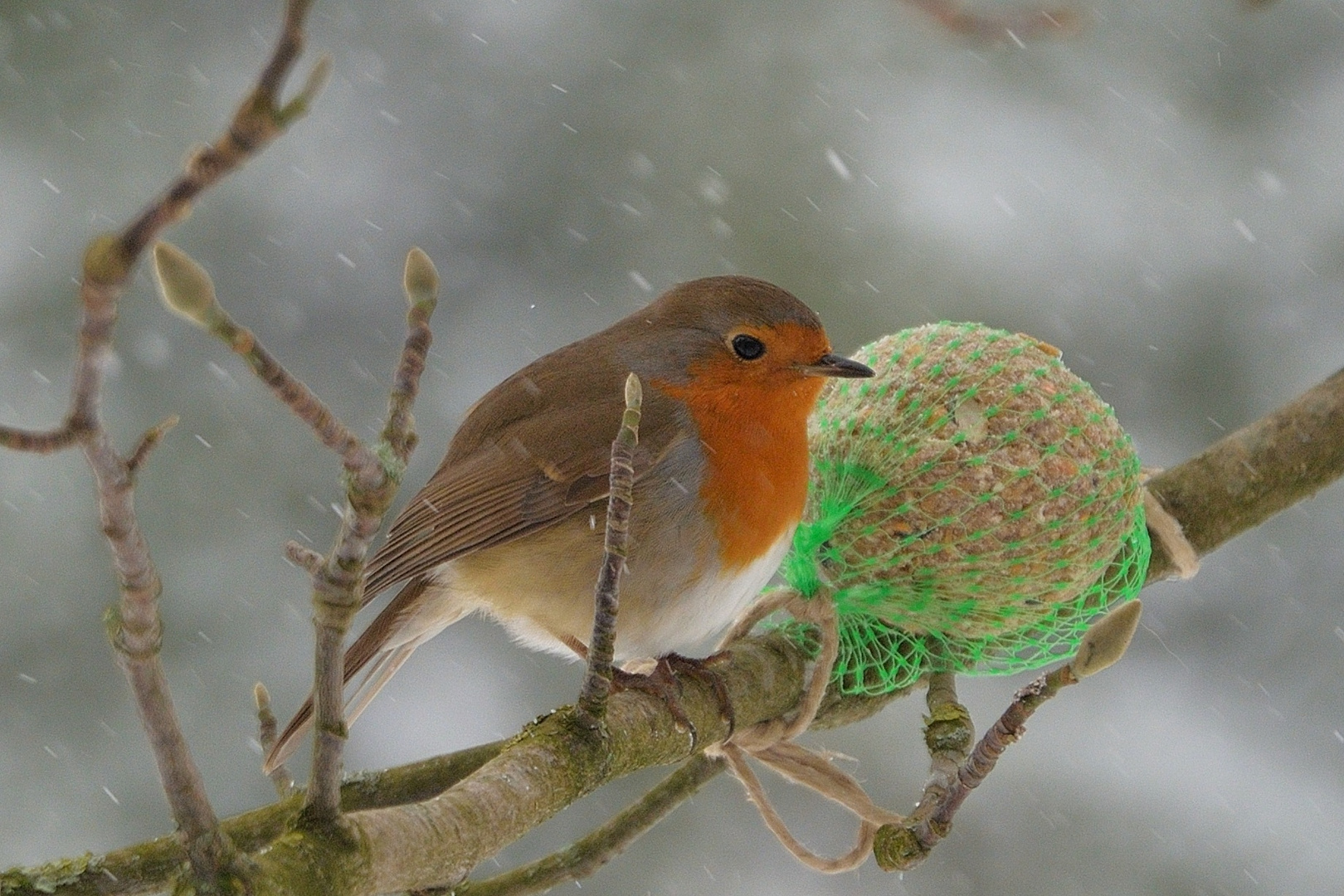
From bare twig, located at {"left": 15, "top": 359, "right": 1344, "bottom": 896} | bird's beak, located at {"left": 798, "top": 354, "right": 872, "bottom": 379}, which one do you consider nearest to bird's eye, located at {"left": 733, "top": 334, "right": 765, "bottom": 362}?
bird's beak, located at {"left": 798, "top": 354, "right": 872, "bottom": 379}

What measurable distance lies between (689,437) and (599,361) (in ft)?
1.18

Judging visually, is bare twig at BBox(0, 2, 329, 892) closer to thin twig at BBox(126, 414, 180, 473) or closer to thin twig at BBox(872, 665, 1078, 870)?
thin twig at BBox(126, 414, 180, 473)

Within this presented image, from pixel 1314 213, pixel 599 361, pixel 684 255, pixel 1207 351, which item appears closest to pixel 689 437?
pixel 599 361

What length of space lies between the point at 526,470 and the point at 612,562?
140 centimetres

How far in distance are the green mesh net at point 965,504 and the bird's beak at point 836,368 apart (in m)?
0.11

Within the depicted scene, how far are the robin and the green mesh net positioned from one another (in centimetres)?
12

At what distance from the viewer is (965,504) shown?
108 inches

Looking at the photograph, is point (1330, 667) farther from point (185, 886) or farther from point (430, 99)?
point (185, 886)

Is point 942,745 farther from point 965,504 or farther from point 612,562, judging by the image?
point 612,562

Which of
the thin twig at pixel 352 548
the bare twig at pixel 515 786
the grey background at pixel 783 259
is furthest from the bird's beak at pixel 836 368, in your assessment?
the thin twig at pixel 352 548

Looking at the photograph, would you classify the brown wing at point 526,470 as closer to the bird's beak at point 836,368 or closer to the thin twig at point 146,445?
the bird's beak at point 836,368

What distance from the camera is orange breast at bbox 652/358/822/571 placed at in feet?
9.53

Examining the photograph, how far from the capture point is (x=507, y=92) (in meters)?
4.28

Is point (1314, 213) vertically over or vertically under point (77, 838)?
over
